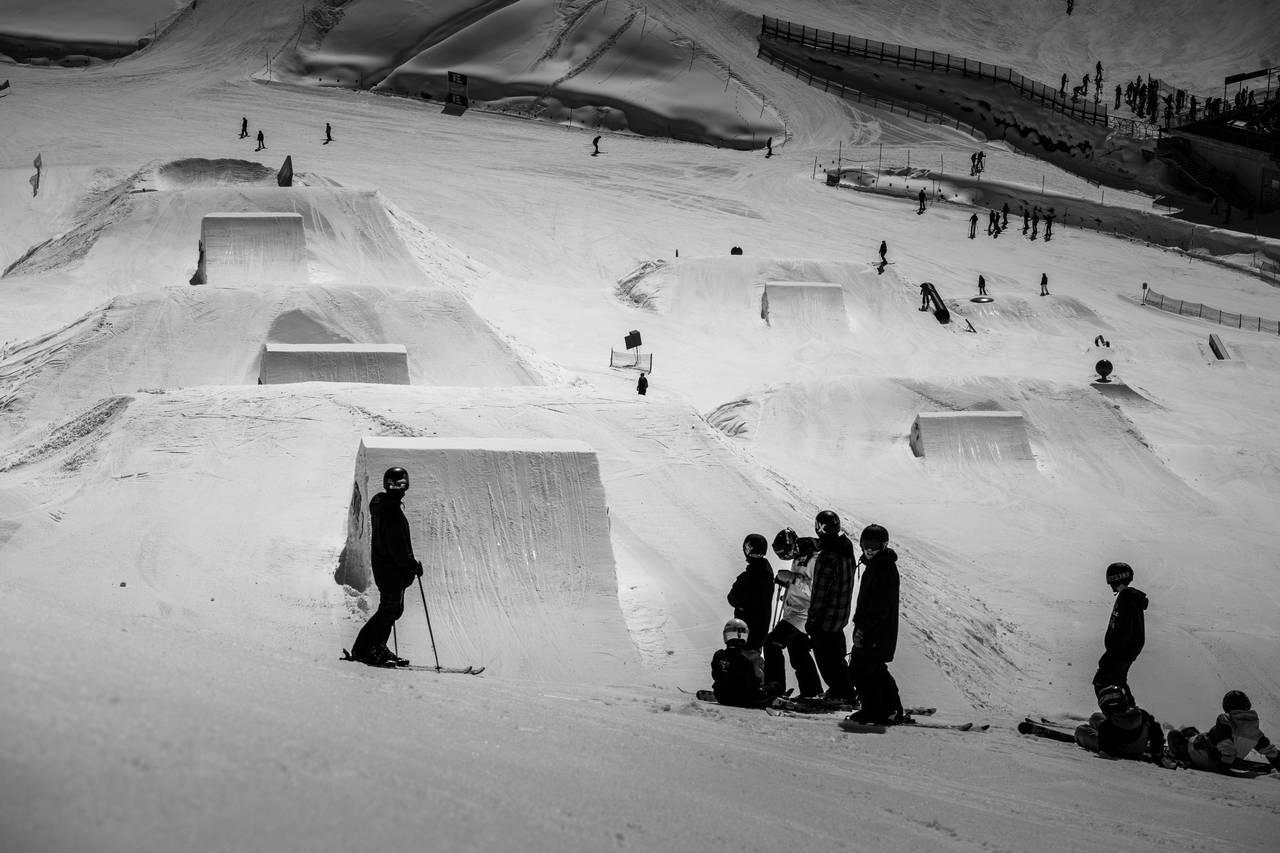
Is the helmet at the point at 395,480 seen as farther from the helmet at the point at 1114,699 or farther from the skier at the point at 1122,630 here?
the skier at the point at 1122,630

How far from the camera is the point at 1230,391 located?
32.2 meters

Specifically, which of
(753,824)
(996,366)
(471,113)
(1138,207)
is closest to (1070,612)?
(753,824)

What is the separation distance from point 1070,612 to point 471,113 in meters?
42.9

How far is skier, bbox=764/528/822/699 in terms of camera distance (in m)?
8.34

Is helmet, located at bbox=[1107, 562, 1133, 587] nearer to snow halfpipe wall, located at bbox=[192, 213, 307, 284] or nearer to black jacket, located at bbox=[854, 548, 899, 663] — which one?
black jacket, located at bbox=[854, 548, 899, 663]

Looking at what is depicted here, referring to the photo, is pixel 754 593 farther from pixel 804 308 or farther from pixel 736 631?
pixel 804 308

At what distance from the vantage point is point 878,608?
25.0 feet

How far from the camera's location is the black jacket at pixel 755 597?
834 centimetres

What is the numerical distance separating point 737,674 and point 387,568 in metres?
2.24

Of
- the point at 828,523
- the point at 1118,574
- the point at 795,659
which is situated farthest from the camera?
the point at 1118,574

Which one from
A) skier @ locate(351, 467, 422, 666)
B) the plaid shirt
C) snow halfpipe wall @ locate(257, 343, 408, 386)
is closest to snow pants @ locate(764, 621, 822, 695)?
the plaid shirt

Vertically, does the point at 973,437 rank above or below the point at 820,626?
below

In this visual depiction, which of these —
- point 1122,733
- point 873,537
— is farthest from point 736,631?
point 1122,733

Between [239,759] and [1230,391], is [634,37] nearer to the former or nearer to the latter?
[1230,391]
